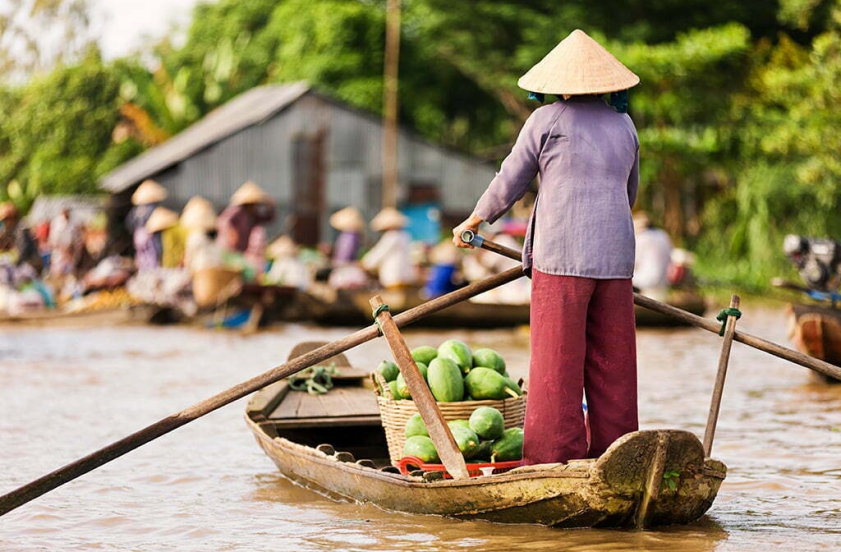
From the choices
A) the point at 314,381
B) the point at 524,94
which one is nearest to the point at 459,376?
the point at 314,381

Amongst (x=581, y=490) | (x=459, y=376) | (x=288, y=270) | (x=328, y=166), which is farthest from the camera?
(x=328, y=166)

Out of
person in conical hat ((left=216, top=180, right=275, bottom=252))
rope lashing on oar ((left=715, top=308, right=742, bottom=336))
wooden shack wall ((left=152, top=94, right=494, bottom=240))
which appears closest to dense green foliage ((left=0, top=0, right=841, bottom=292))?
wooden shack wall ((left=152, top=94, right=494, bottom=240))

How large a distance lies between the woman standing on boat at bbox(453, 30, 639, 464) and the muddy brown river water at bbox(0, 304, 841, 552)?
0.41 m

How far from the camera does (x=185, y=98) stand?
29.2 meters

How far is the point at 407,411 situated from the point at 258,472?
4.55 ft

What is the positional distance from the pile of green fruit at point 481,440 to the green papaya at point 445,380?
125mm

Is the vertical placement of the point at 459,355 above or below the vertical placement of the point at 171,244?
above

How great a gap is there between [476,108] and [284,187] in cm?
751

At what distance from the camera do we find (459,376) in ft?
16.8

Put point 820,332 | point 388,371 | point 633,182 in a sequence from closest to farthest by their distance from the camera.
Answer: point 633,182
point 388,371
point 820,332

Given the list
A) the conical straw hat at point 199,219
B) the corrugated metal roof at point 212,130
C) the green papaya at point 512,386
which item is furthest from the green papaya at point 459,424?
the corrugated metal roof at point 212,130

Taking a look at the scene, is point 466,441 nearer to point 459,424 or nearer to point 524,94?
point 459,424

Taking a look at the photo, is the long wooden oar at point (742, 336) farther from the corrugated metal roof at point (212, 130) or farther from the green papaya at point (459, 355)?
the corrugated metal roof at point (212, 130)

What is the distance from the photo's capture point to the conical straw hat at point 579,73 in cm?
457
